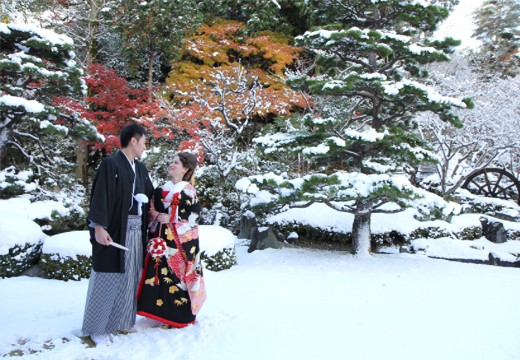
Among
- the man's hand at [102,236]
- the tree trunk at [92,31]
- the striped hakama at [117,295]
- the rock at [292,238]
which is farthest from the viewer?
the tree trunk at [92,31]

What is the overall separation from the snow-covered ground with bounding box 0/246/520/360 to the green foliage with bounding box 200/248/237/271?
0.17m

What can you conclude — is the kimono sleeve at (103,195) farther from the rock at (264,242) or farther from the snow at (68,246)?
the rock at (264,242)

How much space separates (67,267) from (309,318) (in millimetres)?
3005

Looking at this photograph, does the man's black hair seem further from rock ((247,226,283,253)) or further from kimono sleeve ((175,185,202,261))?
rock ((247,226,283,253))

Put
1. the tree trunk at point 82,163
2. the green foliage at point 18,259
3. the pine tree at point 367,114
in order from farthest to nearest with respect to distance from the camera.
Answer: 1. the tree trunk at point 82,163
2. the pine tree at point 367,114
3. the green foliage at point 18,259

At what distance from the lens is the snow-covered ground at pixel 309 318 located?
2809 millimetres

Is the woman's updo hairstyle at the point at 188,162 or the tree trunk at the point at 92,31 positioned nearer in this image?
the woman's updo hairstyle at the point at 188,162

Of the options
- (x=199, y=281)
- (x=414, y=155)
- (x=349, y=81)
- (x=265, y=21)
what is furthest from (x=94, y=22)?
(x=199, y=281)

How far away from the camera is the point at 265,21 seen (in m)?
12.3

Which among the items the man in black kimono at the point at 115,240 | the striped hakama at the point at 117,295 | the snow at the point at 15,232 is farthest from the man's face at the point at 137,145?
the snow at the point at 15,232

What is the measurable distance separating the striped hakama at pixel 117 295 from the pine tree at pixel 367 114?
101 inches

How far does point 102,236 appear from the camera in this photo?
9.08ft

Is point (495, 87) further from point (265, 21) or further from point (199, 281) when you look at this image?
point (199, 281)

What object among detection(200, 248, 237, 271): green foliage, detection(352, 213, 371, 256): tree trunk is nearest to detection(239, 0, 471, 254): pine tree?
detection(352, 213, 371, 256): tree trunk
